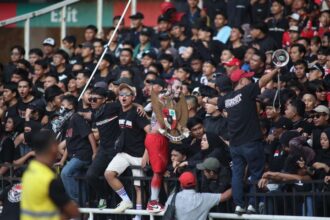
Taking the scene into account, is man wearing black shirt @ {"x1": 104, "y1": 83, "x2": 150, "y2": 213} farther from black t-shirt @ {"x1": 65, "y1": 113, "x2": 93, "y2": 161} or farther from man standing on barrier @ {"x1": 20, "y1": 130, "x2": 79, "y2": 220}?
man standing on barrier @ {"x1": 20, "y1": 130, "x2": 79, "y2": 220}

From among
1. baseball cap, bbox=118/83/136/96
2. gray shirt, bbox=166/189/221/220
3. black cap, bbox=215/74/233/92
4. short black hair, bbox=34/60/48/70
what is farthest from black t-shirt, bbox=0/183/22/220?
short black hair, bbox=34/60/48/70

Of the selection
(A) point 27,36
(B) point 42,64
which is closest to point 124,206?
(B) point 42,64

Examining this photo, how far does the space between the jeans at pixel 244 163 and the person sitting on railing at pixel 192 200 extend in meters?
0.22

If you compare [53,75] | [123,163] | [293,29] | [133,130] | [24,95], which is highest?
[293,29]

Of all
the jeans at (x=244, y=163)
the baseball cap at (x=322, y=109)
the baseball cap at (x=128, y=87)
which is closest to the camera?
the jeans at (x=244, y=163)

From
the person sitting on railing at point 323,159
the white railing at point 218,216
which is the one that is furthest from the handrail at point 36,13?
the person sitting on railing at point 323,159

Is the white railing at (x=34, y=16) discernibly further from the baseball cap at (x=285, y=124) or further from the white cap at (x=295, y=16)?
the baseball cap at (x=285, y=124)

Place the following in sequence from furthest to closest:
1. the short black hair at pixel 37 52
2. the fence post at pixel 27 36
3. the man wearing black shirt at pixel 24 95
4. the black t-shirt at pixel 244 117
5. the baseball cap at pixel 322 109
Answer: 1. the fence post at pixel 27 36
2. the short black hair at pixel 37 52
3. the man wearing black shirt at pixel 24 95
4. the baseball cap at pixel 322 109
5. the black t-shirt at pixel 244 117

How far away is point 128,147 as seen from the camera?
17.7 meters

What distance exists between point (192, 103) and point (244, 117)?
1760 millimetres

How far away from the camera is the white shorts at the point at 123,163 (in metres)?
17.6

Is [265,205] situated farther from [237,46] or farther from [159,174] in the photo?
[237,46]

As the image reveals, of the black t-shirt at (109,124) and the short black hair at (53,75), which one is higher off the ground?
the short black hair at (53,75)

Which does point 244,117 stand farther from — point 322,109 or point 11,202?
point 11,202
